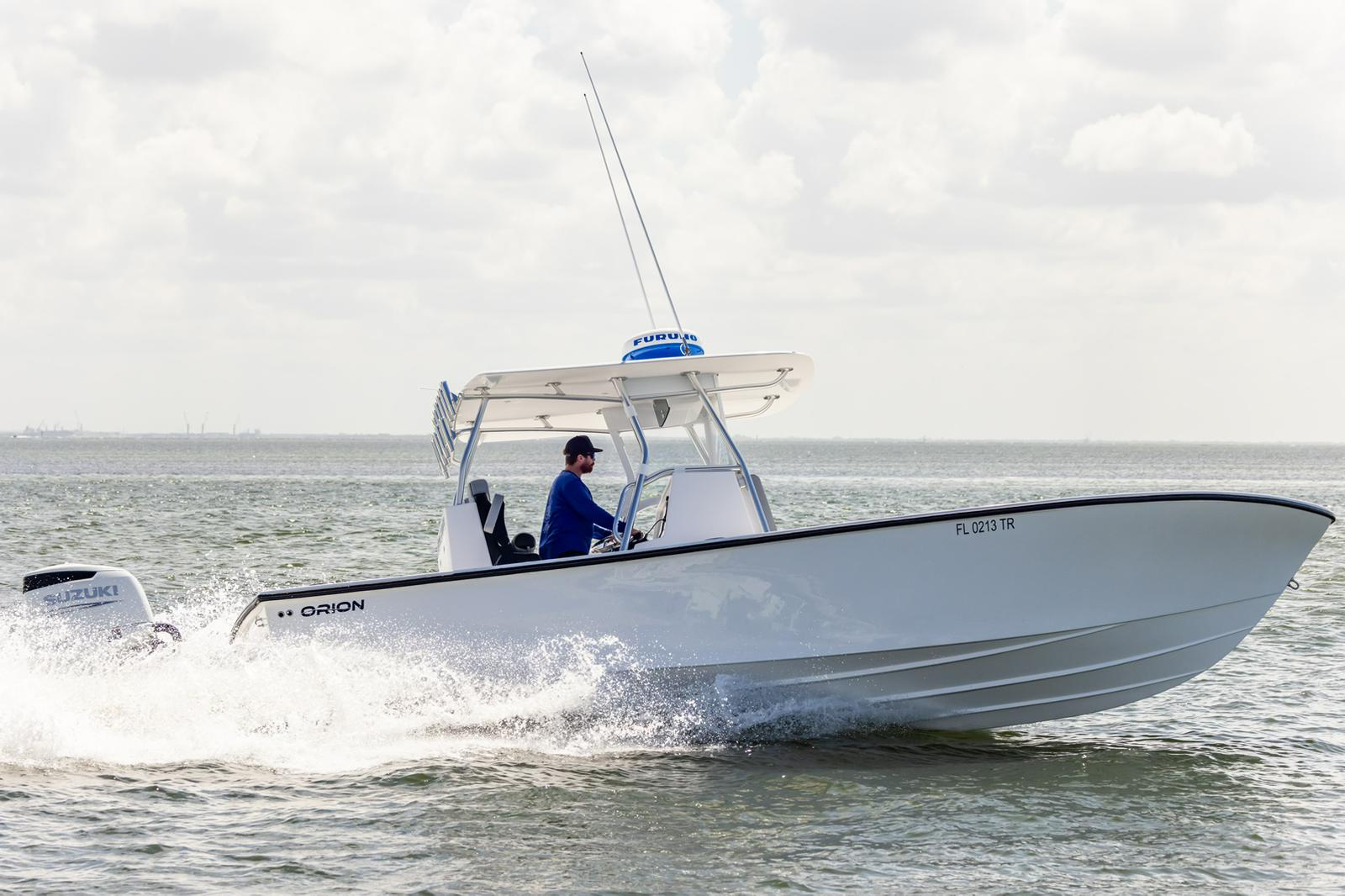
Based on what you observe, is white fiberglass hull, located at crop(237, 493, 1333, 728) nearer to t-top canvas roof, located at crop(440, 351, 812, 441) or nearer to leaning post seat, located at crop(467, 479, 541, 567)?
leaning post seat, located at crop(467, 479, 541, 567)

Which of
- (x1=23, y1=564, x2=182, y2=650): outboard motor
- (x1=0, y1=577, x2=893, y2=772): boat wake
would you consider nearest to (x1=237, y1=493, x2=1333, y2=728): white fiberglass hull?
(x1=0, y1=577, x2=893, y2=772): boat wake

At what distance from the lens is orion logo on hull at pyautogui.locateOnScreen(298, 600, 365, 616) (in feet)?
24.7

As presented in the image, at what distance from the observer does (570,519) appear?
796cm

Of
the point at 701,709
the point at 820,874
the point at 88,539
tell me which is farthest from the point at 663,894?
the point at 88,539

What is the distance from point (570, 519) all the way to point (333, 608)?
1.54m

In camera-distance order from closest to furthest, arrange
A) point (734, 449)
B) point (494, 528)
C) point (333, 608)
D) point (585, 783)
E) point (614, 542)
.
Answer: point (585, 783), point (333, 608), point (614, 542), point (734, 449), point (494, 528)

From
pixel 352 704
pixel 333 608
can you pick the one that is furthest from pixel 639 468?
pixel 352 704

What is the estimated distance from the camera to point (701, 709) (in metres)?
7.69

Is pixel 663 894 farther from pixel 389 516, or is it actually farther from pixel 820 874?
pixel 389 516

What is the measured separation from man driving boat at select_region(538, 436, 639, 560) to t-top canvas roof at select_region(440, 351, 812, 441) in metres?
0.37

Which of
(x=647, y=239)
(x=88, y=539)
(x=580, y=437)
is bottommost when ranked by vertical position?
(x=88, y=539)

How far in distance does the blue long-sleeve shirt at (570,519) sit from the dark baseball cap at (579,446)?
0.14 metres

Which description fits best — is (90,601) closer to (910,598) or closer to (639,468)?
(639,468)

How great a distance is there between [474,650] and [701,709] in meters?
1.43
